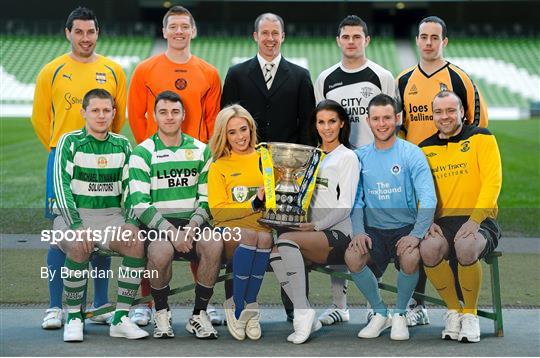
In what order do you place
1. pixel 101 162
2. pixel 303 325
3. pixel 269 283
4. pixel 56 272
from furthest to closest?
pixel 269 283, pixel 56 272, pixel 101 162, pixel 303 325

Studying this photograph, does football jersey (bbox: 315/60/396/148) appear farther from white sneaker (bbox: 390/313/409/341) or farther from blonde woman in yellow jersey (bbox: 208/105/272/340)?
white sneaker (bbox: 390/313/409/341)

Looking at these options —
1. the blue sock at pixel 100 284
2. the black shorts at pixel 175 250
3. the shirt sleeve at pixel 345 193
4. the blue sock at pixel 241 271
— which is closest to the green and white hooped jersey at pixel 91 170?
the black shorts at pixel 175 250

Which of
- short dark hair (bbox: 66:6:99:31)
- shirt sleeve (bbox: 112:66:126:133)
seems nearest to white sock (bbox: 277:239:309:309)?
shirt sleeve (bbox: 112:66:126:133)

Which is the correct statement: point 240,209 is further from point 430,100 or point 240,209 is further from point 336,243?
point 430,100

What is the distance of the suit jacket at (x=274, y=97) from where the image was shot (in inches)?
276

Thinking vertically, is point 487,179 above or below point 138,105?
below

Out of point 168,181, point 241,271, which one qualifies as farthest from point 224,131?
point 241,271

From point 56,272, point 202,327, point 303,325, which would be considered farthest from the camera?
point 56,272

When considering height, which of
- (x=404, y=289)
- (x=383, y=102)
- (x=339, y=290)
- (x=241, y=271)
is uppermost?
(x=383, y=102)

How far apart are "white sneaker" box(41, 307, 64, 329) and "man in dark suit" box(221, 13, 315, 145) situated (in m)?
1.87

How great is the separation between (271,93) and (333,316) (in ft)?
5.36

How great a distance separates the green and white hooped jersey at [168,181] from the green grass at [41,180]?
5202mm

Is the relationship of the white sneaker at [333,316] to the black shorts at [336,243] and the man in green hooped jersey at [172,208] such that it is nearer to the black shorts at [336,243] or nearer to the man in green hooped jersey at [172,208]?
the black shorts at [336,243]

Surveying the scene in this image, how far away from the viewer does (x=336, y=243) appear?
6.13m
